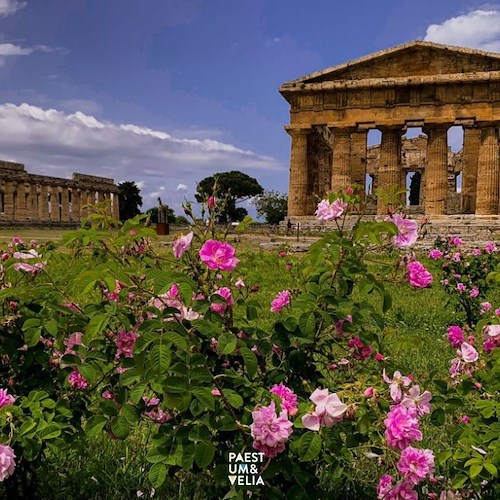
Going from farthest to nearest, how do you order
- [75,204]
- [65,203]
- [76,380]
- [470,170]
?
[75,204] < [65,203] < [470,170] < [76,380]

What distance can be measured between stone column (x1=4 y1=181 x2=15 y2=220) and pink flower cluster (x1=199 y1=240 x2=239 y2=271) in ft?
199

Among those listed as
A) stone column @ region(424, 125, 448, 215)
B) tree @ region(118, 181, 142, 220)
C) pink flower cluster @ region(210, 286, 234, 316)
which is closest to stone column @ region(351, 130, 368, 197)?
stone column @ region(424, 125, 448, 215)

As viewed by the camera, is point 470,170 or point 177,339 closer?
point 177,339

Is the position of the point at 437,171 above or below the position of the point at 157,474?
above

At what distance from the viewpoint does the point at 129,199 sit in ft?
267

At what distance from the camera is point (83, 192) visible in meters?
69.1

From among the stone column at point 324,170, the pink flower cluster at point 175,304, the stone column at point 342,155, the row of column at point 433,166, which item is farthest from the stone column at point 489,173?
the pink flower cluster at point 175,304

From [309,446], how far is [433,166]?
1192 inches

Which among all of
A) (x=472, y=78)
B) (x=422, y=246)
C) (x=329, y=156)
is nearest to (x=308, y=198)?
(x=329, y=156)

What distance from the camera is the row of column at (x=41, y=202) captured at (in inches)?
2303

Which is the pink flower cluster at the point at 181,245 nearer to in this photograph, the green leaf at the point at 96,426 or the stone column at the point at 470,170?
the green leaf at the point at 96,426

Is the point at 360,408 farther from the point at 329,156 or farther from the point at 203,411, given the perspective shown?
the point at 329,156

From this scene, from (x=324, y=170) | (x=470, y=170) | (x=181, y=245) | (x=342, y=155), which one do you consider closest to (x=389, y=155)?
(x=342, y=155)

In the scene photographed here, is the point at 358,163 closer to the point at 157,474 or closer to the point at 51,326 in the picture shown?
the point at 51,326
